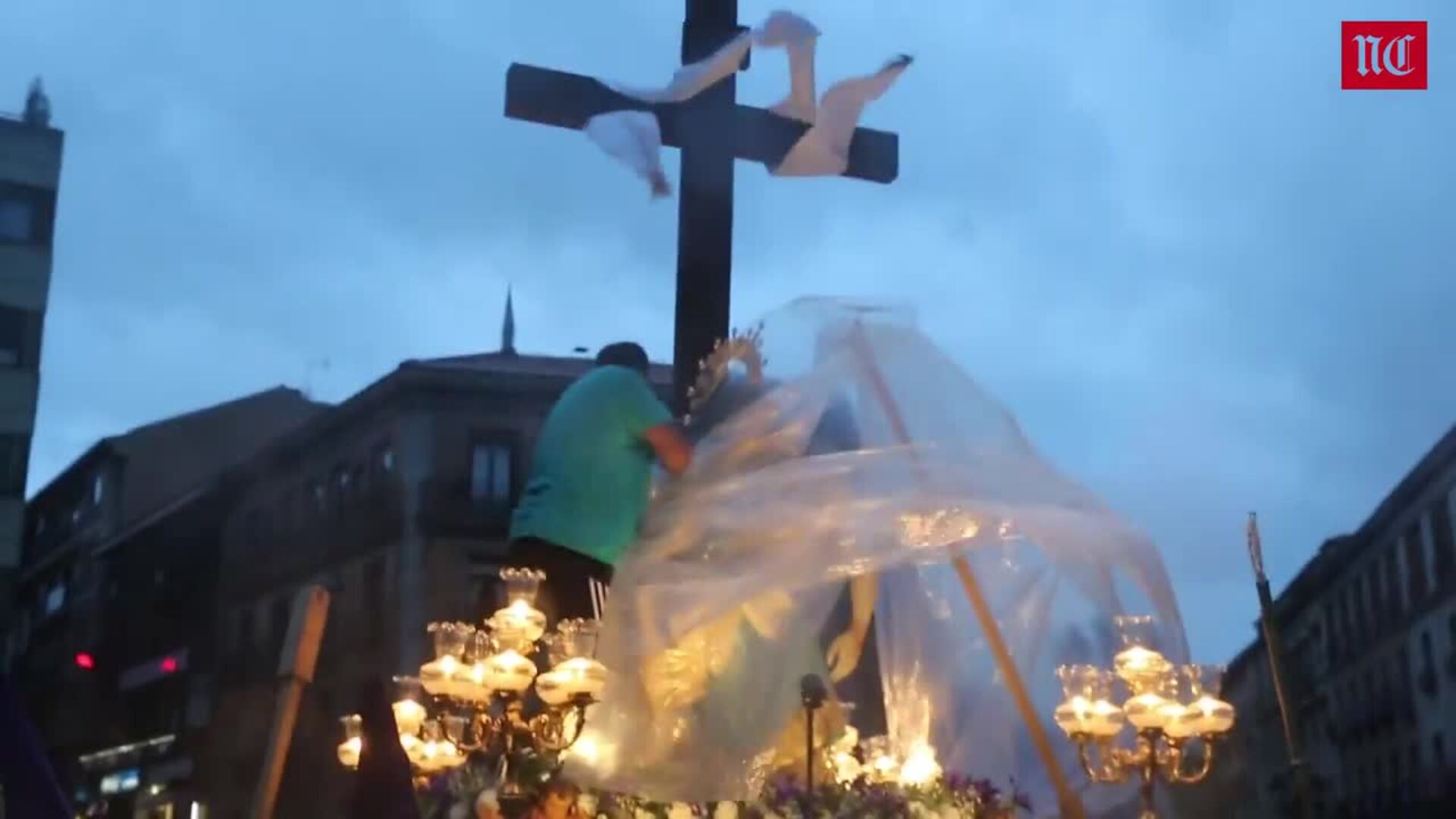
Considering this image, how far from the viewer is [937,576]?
5.19 metres

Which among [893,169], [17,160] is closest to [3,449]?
[17,160]

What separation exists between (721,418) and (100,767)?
34513 mm

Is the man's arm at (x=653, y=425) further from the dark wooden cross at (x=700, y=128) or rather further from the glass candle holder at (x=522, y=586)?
the dark wooden cross at (x=700, y=128)

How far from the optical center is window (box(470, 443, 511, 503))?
91.0 feet

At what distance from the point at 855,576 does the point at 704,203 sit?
183 cm

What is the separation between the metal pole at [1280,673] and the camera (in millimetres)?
5730

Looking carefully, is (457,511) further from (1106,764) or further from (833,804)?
(833,804)

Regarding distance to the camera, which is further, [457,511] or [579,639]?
[457,511]

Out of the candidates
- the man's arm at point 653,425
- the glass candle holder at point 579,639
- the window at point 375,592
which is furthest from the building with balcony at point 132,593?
the glass candle holder at point 579,639

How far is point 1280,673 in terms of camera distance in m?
5.84

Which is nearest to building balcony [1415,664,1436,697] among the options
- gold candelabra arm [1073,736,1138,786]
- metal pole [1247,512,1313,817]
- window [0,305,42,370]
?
window [0,305,42,370]

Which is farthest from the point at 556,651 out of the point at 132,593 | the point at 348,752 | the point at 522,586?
the point at 132,593

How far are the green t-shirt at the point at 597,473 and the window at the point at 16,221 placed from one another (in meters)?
22.8

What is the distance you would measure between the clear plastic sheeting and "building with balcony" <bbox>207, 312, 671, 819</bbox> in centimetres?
2039
